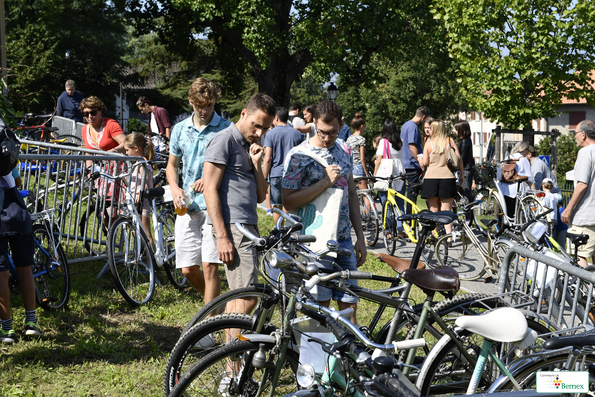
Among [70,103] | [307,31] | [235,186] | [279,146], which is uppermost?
[307,31]

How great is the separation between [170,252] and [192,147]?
6.94 ft

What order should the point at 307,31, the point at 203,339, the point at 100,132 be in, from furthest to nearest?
the point at 307,31
the point at 100,132
the point at 203,339

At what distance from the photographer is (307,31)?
22203 millimetres

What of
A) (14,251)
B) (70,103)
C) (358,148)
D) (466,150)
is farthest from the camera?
(70,103)

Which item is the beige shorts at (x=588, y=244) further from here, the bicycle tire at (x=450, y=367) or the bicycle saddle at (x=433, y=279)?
the bicycle saddle at (x=433, y=279)

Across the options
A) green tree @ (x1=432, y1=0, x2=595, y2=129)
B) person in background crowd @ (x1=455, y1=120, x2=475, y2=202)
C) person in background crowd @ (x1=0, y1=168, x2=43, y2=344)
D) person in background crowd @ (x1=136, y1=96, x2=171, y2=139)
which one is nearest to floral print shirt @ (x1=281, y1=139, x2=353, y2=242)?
person in background crowd @ (x1=0, y1=168, x2=43, y2=344)

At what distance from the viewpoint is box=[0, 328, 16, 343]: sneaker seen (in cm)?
452

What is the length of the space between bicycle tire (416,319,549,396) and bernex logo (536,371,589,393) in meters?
0.52

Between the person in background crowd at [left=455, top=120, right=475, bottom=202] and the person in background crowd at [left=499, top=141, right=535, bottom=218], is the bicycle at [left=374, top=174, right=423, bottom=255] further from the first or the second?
the person in background crowd at [left=455, top=120, right=475, bottom=202]

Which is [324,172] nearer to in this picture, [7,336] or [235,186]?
[235,186]

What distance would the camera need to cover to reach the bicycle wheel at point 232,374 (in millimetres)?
2820

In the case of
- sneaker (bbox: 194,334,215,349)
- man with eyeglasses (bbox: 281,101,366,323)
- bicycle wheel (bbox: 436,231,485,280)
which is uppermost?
man with eyeglasses (bbox: 281,101,366,323)

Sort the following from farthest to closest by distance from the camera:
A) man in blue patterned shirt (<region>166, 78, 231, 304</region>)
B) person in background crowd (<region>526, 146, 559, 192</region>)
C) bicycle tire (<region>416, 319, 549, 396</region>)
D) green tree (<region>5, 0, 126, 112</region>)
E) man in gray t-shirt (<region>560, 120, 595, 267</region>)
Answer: green tree (<region>5, 0, 126, 112</region>), person in background crowd (<region>526, 146, 559, 192</region>), man in gray t-shirt (<region>560, 120, 595, 267</region>), man in blue patterned shirt (<region>166, 78, 231, 304</region>), bicycle tire (<region>416, 319, 549, 396</region>)

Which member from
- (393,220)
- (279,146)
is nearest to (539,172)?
(393,220)
